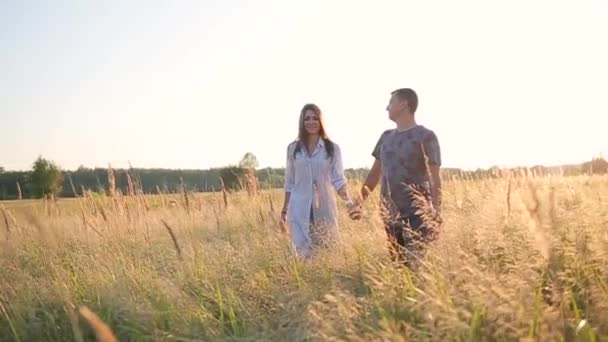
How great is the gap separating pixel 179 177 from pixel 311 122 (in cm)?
1956

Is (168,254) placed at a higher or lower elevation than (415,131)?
lower

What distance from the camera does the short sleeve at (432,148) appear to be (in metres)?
4.42

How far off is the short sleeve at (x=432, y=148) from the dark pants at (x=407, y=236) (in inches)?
17.8

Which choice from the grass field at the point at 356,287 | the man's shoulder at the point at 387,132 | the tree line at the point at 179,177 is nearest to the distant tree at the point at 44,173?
the tree line at the point at 179,177

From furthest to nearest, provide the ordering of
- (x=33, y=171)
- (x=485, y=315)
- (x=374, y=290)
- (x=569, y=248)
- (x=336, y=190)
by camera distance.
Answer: (x=33, y=171) → (x=336, y=190) → (x=374, y=290) → (x=569, y=248) → (x=485, y=315)

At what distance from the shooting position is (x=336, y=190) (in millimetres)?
5340

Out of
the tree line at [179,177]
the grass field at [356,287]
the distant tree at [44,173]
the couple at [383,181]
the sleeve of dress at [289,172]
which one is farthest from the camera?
the distant tree at [44,173]

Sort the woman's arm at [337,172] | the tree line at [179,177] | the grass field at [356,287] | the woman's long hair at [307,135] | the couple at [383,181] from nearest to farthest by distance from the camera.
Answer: the grass field at [356,287] → the couple at [383,181] → the woman's long hair at [307,135] → the woman's arm at [337,172] → the tree line at [179,177]

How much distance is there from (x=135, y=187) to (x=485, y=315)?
7079mm

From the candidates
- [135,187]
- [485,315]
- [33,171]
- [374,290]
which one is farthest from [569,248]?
[33,171]

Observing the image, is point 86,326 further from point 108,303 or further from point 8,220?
point 8,220

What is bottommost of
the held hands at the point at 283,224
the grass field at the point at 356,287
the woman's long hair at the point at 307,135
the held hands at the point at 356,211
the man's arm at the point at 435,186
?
the grass field at the point at 356,287

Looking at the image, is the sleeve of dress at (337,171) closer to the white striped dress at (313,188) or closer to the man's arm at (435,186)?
the white striped dress at (313,188)

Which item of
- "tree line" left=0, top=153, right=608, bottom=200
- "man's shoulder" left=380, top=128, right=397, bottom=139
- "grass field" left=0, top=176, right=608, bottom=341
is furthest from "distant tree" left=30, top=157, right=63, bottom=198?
"man's shoulder" left=380, top=128, right=397, bottom=139
